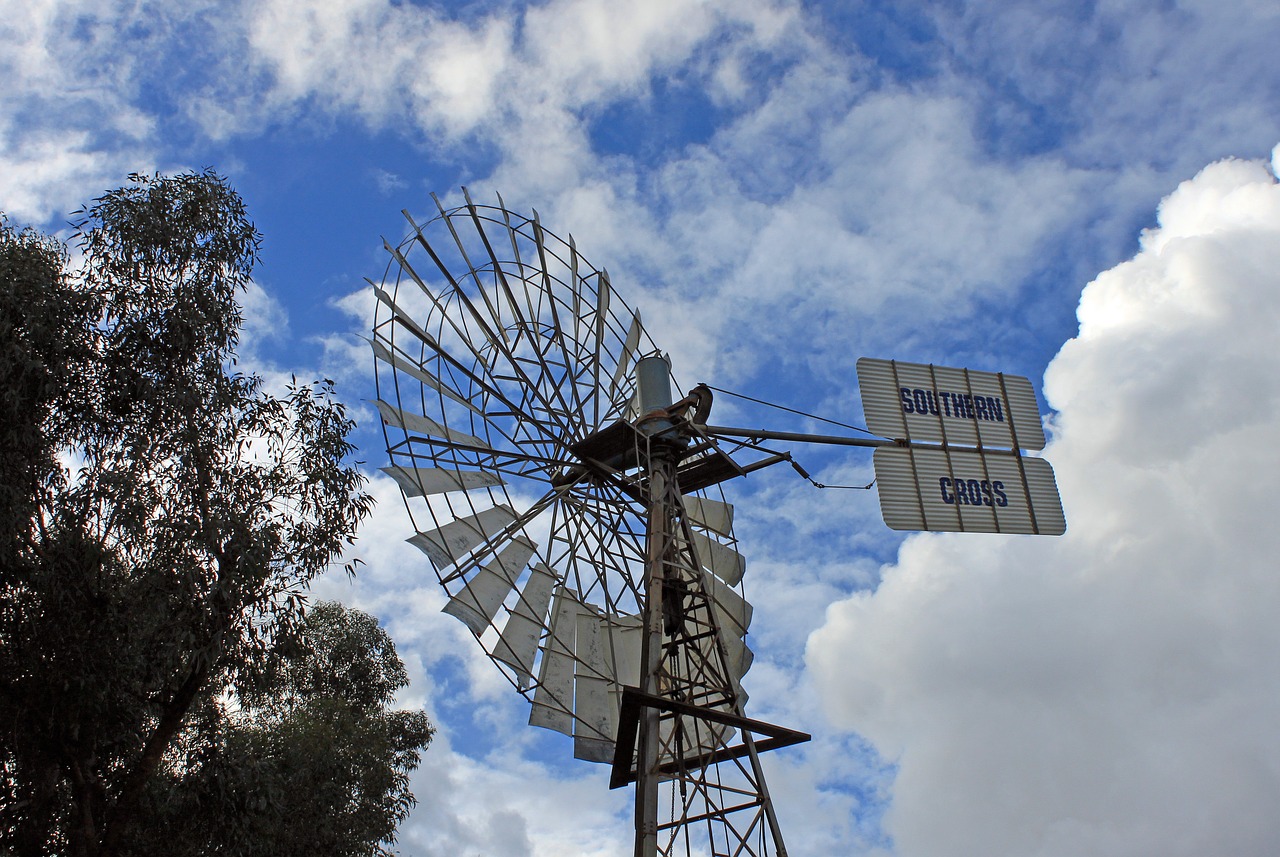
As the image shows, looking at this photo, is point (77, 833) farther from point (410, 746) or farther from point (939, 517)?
point (410, 746)

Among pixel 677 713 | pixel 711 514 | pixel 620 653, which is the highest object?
pixel 711 514

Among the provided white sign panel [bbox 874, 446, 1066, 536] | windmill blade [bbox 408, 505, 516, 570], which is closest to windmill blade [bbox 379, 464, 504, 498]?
windmill blade [bbox 408, 505, 516, 570]

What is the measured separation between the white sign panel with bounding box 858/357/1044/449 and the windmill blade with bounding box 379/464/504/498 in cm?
470

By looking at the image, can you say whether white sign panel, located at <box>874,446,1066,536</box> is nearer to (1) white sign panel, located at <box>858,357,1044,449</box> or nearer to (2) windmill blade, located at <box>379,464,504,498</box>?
(1) white sign panel, located at <box>858,357,1044,449</box>

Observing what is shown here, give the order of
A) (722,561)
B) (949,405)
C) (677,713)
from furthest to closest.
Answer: (722,561)
(949,405)
(677,713)

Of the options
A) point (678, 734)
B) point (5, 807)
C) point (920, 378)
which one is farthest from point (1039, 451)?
point (5, 807)

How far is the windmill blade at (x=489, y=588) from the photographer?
471 inches

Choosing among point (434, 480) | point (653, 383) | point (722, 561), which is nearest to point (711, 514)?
point (722, 561)

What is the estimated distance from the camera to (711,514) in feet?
50.7

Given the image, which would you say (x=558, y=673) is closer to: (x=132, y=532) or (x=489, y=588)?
(x=489, y=588)

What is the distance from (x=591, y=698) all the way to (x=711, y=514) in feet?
11.7

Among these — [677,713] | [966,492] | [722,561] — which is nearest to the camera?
[677,713]

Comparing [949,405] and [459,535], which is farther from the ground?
[949,405]

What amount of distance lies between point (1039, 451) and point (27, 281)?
12.3 metres
